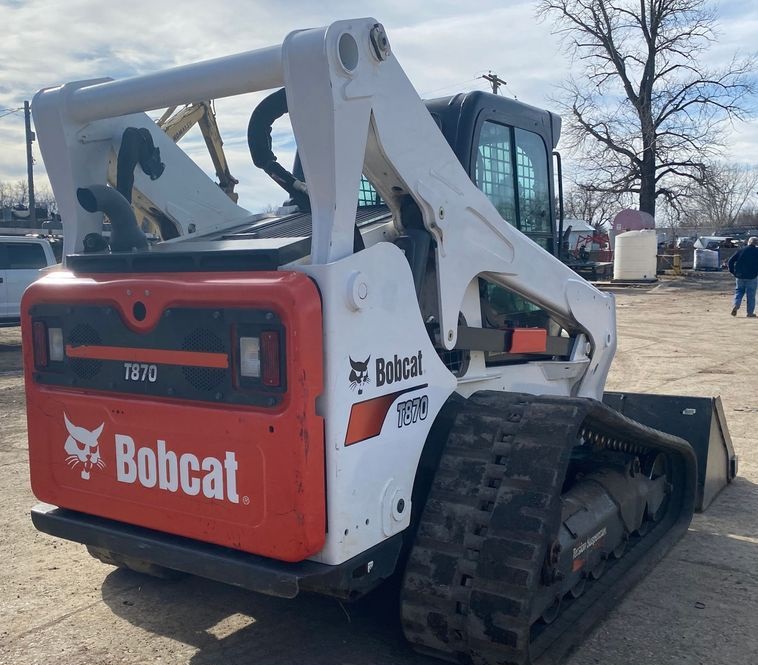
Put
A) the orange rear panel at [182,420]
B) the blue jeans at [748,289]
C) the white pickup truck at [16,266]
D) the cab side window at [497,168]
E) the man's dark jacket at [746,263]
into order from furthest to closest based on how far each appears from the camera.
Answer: the blue jeans at [748,289]
the man's dark jacket at [746,263]
the white pickup truck at [16,266]
the cab side window at [497,168]
the orange rear panel at [182,420]

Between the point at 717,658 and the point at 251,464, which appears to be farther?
the point at 717,658

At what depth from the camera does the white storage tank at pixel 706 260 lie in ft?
110

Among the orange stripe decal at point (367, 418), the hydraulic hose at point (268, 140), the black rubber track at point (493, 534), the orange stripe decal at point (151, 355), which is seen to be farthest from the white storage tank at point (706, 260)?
the orange stripe decal at point (151, 355)

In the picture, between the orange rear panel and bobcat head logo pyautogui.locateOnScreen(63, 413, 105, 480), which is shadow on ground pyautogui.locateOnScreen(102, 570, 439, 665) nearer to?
the orange rear panel

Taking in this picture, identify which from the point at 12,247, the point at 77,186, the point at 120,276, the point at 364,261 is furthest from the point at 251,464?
the point at 12,247

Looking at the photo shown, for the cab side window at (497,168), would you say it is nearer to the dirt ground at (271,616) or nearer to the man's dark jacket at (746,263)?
the dirt ground at (271,616)

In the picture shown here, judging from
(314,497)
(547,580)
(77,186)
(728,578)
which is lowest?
(728,578)

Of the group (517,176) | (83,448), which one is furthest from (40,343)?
(517,176)

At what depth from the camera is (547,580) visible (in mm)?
3191

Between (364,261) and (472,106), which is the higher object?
(472,106)

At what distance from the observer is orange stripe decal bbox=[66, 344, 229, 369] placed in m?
3.06

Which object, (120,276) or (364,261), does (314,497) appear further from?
(120,276)

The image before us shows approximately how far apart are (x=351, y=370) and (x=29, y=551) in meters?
2.81

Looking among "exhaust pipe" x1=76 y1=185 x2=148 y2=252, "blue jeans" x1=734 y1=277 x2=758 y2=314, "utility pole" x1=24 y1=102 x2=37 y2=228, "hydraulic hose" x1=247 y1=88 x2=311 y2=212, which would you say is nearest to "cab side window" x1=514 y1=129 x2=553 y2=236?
"hydraulic hose" x1=247 y1=88 x2=311 y2=212
